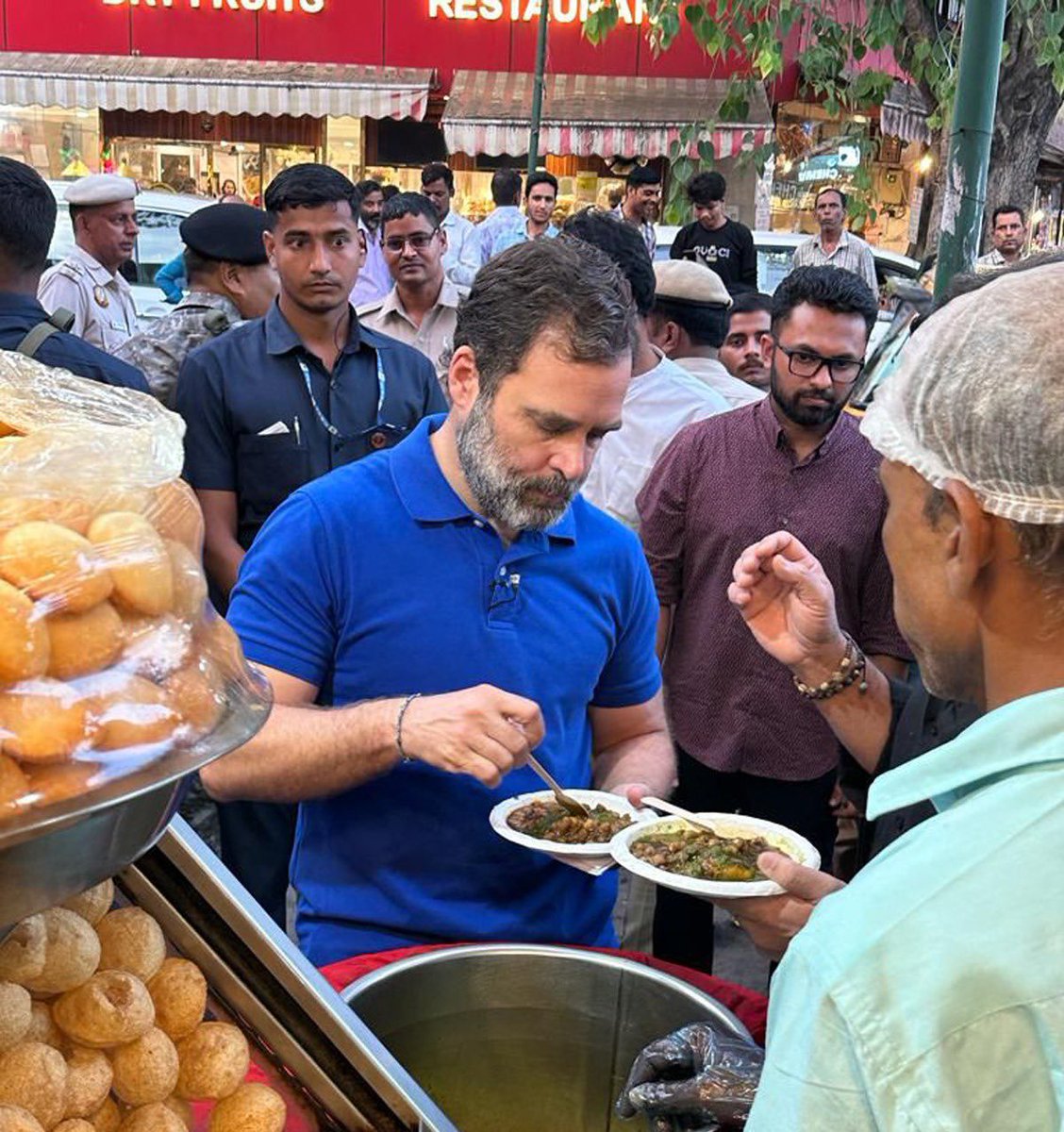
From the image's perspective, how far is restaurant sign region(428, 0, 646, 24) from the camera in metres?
16.2

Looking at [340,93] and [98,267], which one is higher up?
[340,93]

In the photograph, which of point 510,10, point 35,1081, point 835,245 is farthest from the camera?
point 510,10

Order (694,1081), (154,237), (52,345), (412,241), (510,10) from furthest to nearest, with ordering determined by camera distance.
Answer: (510,10)
(154,237)
(412,241)
(52,345)
(694,1081)

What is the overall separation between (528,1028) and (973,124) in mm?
3754

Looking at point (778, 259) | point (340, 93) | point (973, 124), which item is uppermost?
point (973, 124)

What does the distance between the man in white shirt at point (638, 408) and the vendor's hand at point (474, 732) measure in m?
2.33

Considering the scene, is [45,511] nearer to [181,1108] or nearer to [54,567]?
[54,567]

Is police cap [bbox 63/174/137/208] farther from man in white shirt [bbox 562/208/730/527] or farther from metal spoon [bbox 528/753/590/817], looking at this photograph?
metal spoon [bbox 528/753/590/817]

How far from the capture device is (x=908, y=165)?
17.9 metres

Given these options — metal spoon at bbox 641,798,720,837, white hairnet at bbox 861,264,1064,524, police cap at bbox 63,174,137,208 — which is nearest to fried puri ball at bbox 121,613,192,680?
white hairnet at bbox 861,264,1064,524

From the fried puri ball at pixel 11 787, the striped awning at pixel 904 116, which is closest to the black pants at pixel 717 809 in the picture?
the fried puri ball at pixel 11 787

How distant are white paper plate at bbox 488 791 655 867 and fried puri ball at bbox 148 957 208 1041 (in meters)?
0.80

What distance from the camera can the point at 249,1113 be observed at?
1255 millimetres

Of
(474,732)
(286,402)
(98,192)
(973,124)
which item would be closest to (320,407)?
(286,402)
